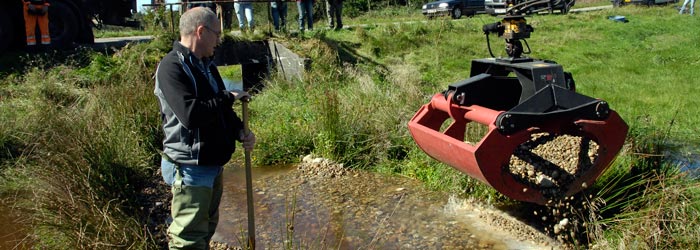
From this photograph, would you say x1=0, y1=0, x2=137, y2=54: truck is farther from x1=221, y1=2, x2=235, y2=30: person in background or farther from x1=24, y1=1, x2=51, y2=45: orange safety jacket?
x1=221, y1=2, x2=235, y2=30: person in background

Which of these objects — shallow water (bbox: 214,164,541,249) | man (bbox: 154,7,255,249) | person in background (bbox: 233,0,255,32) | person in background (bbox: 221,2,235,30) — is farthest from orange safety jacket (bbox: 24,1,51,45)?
man (bbox: 154,7,255,249)

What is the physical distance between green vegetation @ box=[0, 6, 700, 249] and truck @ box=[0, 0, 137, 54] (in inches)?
49.6

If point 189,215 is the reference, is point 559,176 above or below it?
below

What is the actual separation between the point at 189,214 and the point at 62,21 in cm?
887

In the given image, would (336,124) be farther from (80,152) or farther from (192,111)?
(192,111)

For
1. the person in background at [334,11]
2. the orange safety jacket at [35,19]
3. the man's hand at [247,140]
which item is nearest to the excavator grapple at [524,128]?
the man's hand at [247,140]

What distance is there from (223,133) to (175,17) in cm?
858

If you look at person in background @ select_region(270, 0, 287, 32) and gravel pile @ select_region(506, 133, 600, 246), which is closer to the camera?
gravel pile @ select_region(506, 133, 600, 246)

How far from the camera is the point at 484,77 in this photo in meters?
4.66

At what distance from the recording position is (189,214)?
3.38 m

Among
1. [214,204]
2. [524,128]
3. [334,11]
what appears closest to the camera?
[214,204]

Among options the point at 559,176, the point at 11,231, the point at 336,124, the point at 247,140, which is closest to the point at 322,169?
the point at 336,124

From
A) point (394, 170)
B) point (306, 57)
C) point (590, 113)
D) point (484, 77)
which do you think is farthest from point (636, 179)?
point (306, 57)

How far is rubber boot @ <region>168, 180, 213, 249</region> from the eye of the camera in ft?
11.1
